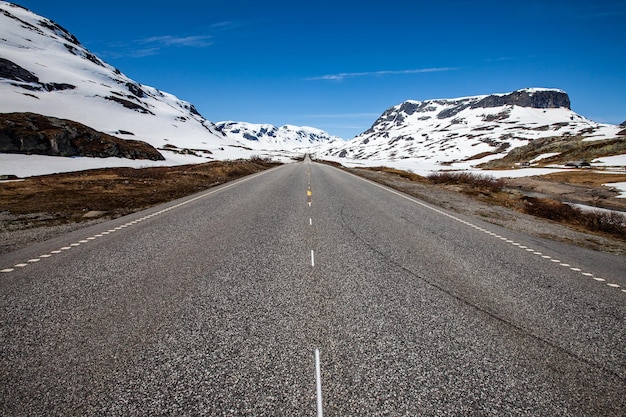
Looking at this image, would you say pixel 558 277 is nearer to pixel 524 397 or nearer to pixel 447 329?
pixel 447 329

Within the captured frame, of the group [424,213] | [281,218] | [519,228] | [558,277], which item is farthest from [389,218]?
[558,277]

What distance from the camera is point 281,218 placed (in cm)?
1237

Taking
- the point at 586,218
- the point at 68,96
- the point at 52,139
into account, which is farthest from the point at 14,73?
the point at 586,218

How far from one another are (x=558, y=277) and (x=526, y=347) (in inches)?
150

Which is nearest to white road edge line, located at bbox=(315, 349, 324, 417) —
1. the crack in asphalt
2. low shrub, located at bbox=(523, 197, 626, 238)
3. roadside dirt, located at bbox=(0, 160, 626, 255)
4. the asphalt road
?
the asphalt road

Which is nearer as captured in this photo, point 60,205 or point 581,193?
point 60,205

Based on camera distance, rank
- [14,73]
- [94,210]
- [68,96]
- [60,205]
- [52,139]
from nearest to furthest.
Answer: [94,210] < [60,205] < [52,139] < [14,73] < [68,96]

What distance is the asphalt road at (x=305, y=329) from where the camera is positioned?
11.1ft

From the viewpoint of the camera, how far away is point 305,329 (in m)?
4.62

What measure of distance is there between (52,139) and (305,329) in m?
54.7

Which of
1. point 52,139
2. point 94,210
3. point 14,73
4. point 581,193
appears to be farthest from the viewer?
point 14,73

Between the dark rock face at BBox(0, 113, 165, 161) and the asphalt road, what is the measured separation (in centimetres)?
4438

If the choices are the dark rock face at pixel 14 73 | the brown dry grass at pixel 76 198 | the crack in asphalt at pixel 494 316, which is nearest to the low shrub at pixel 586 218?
the crack in asphalt at pixel 494 316

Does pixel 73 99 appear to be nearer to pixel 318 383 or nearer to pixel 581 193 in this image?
pixel 581 193
